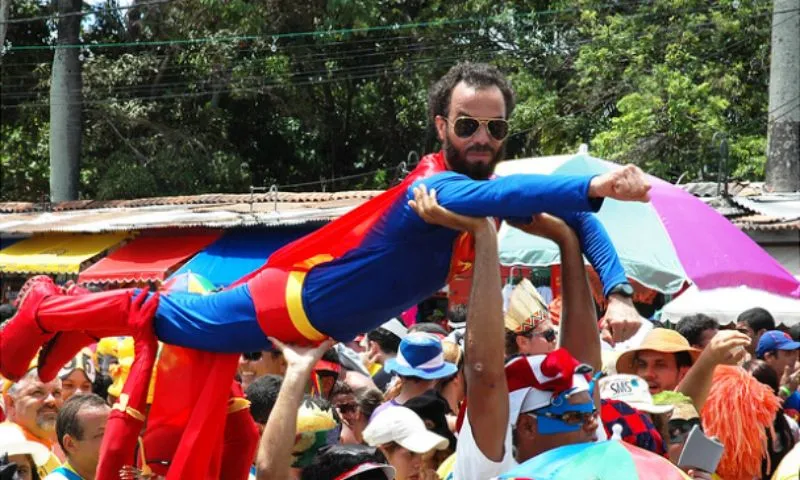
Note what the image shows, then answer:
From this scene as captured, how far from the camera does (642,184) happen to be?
10.9 ft

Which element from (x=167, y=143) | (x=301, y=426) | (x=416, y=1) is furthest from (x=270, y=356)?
(x=416, y=1)

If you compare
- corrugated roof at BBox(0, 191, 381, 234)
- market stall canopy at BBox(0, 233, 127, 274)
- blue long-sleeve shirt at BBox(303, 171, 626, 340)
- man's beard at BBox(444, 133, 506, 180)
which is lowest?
market stall canopy at BBox(0, 233, 127, 274)

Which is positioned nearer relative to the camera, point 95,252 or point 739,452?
point 739,452

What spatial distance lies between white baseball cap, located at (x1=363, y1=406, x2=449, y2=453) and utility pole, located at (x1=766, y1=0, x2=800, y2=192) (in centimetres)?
1316

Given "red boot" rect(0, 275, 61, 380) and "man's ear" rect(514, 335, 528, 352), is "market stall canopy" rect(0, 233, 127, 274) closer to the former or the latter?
"man's ear" rect(514, 335, 528, 352)

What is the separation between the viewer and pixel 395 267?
4371 millimetres

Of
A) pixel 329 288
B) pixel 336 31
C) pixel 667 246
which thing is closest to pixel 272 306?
pixel 329 288

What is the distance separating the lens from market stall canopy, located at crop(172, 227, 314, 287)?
1695 cm

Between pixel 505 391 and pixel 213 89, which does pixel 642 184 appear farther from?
pixel 213 89

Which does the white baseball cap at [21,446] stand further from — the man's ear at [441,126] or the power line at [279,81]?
the power line at [279,81]

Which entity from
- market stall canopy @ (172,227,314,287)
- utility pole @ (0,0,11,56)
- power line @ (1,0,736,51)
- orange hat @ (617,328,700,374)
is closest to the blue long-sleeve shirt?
orange hat @ (617,328,700,374)

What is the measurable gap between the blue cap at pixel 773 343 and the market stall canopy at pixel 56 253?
12521mm

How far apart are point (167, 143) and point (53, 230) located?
5.84 m

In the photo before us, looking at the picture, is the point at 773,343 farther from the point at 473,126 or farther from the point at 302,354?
the point at 302,354
